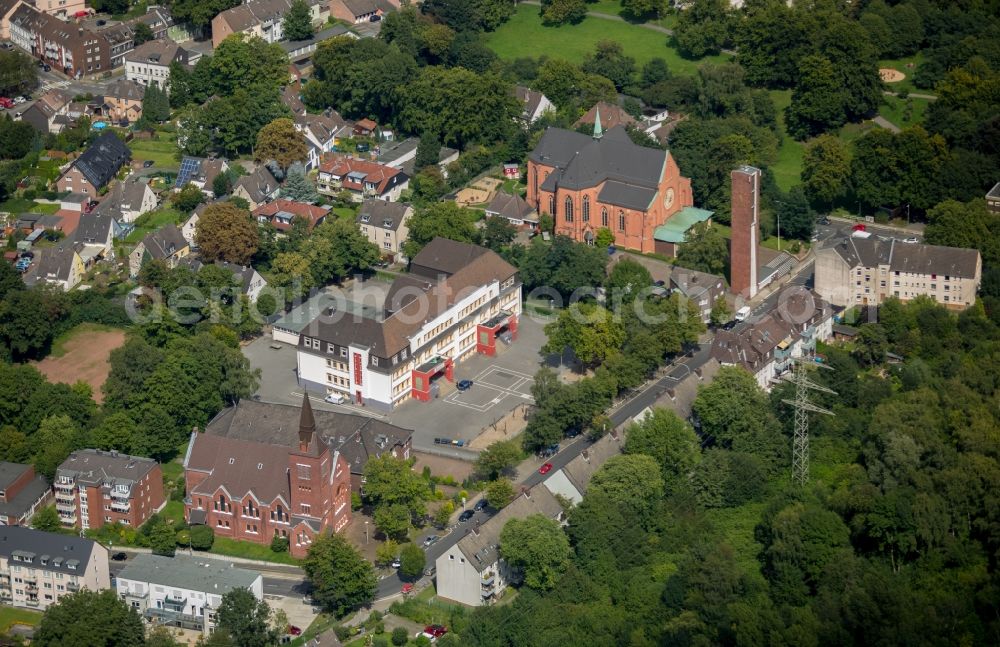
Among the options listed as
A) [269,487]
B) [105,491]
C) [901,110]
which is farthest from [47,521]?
[901,110]

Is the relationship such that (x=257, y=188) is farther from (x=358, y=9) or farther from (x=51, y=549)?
(x=51, y=549)

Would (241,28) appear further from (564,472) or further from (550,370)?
(564,472)

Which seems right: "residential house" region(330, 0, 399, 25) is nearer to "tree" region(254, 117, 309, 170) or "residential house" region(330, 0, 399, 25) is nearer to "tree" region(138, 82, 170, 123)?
"tree" region(138, 82, 170, 123)

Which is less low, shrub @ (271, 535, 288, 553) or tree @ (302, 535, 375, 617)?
tree @ (302, 535, 375, 617)

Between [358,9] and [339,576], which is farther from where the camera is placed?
[358,9]

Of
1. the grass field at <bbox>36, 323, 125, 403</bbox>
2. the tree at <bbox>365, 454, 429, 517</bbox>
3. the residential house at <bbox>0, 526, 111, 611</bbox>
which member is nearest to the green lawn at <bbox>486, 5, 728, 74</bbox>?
the grass field at <bbox>36, 323, 125, 403</bbox>

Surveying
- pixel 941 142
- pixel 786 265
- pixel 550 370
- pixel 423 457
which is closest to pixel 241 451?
pixel 423 457
